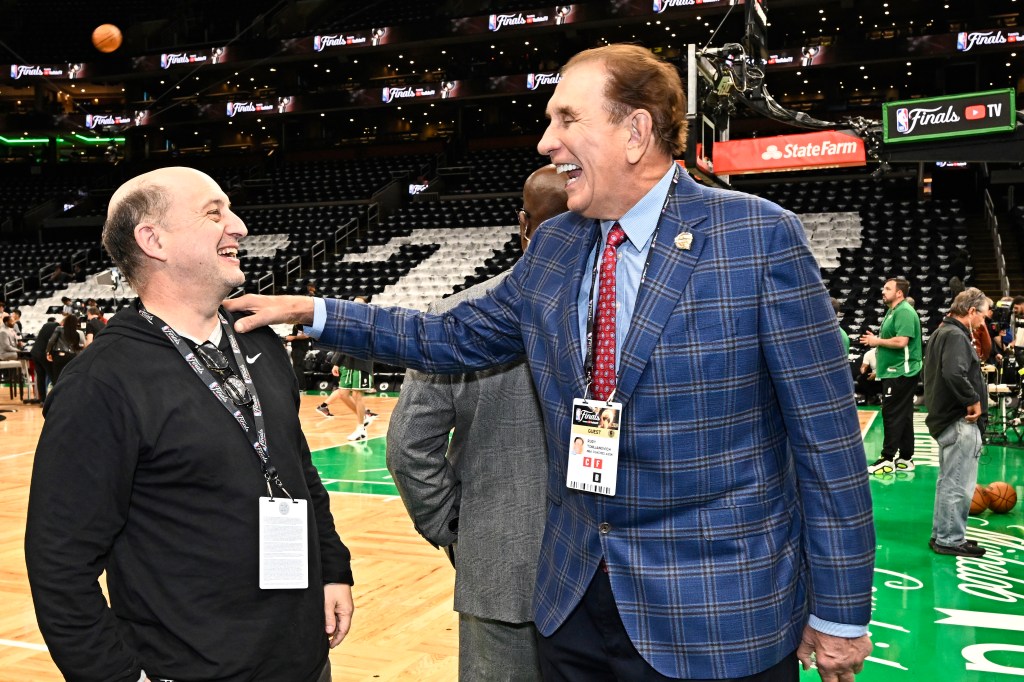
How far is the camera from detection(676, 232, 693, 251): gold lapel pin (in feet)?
5.19

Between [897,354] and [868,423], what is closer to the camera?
[897,354]

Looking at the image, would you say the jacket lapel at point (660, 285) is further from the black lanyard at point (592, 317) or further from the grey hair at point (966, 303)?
the grey hair at point (966, 303)

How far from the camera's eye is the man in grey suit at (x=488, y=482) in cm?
195

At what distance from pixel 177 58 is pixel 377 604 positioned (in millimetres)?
28585

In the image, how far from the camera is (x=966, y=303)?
18.3 feet

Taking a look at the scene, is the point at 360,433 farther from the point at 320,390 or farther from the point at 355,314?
the point at 355,314

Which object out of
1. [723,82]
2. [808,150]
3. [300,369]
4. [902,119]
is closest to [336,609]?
[723,82]

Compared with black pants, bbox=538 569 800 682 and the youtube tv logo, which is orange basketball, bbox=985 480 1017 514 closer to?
black pants, bbox=538 569 800 682

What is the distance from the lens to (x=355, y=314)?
1.98 meters

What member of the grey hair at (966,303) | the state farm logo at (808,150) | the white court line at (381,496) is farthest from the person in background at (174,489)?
the state farm logo at (808,150)

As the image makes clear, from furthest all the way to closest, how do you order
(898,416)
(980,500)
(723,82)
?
1. (723,82)
2. (898,416)
3. (980,500)

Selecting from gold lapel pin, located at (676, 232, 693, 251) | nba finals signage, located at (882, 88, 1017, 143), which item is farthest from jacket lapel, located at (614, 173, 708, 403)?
nba finals signage, located at (882, 88, 1017, 143)

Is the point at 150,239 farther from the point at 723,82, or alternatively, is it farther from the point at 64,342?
the point at 64,342

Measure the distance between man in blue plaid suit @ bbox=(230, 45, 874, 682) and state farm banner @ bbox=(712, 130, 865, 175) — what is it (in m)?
11.9
